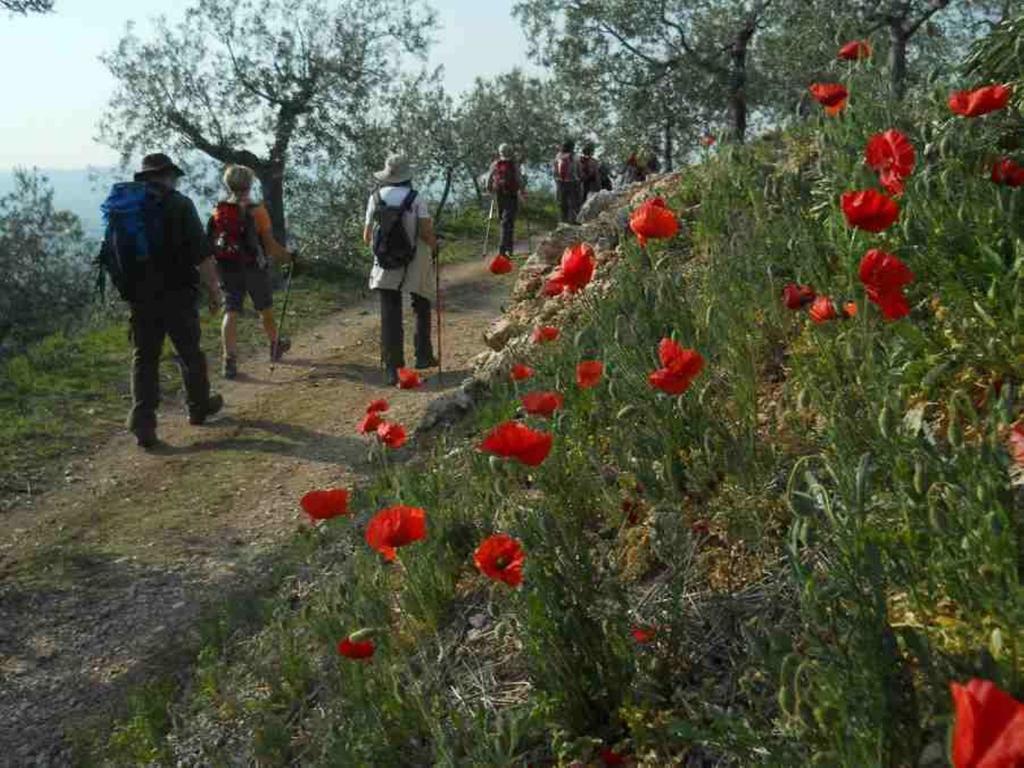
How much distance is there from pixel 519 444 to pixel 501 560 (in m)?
0.31

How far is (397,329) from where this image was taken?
30.0ft

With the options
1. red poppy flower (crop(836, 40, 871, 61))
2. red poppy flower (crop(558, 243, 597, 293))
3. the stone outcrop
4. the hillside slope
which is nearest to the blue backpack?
the stone outcrop

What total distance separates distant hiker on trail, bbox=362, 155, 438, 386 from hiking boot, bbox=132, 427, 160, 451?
212 centimetres

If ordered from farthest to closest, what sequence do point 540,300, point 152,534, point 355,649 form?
point 540,300, point 152,534, point 355,649

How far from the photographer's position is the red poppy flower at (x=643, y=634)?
8.80ft

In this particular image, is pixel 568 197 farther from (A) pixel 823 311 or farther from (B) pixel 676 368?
(B) pixel 676 368

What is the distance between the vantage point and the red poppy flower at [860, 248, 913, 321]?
265 centimetres

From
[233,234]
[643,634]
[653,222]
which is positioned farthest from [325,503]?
[233,234]

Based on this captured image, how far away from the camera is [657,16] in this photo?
24781 mm

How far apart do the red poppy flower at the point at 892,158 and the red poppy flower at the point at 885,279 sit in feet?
1.90

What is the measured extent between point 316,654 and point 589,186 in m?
13.9

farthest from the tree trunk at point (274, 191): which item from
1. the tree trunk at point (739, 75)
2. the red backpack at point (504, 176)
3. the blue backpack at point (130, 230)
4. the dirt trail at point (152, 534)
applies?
the blue backpack at point (130, 230)

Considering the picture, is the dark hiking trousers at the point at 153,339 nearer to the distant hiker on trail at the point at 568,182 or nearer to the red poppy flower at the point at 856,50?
the red poppy flower at the point at 856,50

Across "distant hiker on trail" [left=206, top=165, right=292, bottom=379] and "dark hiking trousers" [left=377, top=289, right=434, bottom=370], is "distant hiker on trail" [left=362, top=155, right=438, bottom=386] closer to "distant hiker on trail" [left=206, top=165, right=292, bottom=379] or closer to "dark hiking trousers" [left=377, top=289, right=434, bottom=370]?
"dark hiking trousers" [left=377, top=289, right=434, bottom=370]
